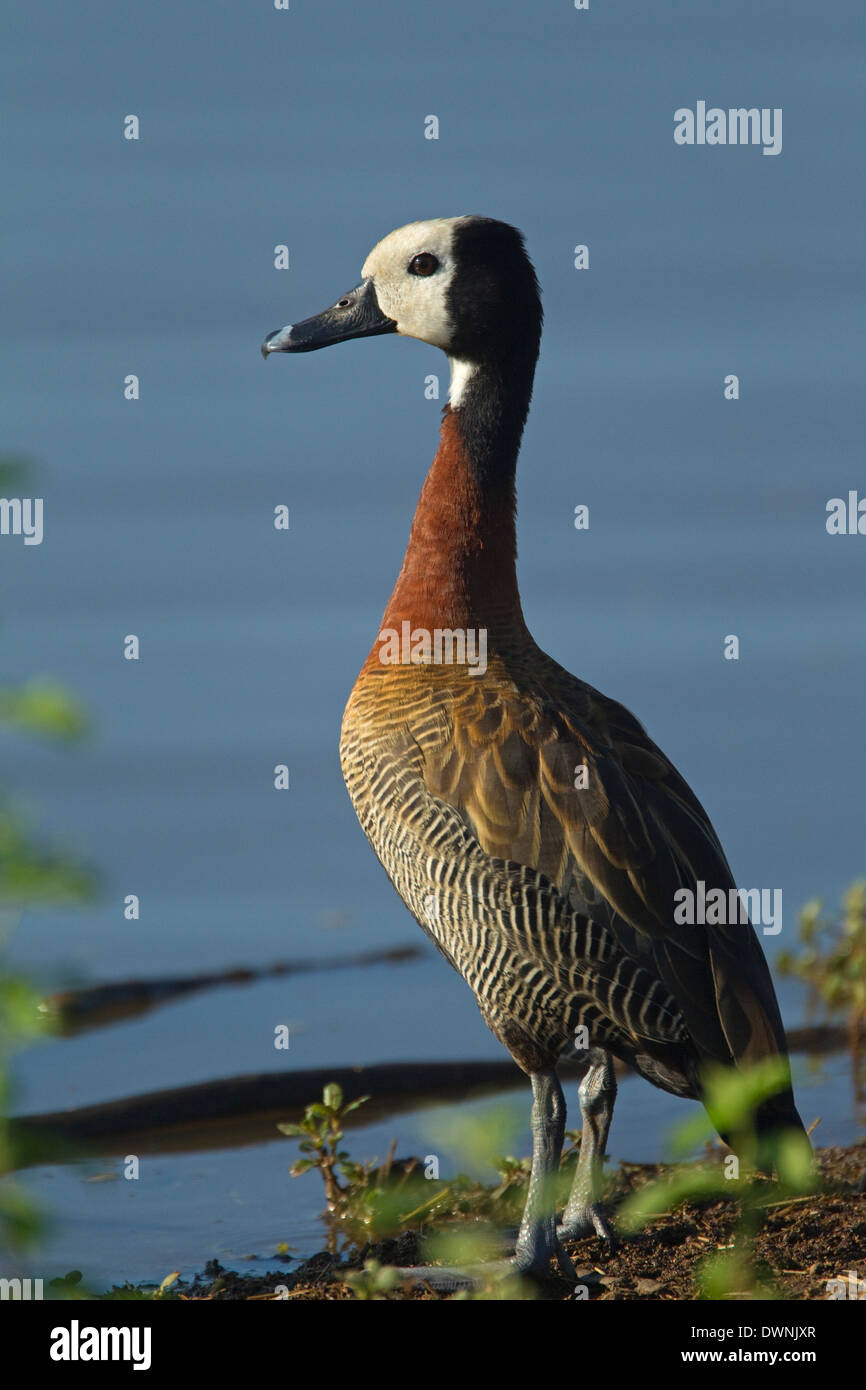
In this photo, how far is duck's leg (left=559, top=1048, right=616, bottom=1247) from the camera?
15.4ft

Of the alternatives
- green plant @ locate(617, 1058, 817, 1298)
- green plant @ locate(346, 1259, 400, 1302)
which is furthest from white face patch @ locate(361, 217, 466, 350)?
green plant @ locate(346, 1259, 400, 1302)

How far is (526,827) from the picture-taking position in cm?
440

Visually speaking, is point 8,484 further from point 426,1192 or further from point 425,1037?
point 425,1037

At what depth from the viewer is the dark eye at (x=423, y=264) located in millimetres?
5137

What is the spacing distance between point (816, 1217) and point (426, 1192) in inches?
45.8

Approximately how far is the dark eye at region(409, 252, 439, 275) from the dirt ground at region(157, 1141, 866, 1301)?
284cm

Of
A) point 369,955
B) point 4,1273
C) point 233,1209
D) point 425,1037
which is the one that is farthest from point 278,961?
point 4,1273

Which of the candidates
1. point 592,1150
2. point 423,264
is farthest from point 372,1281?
point 423,264

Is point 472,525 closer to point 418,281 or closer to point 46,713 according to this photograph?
point 418,281

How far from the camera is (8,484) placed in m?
2.91

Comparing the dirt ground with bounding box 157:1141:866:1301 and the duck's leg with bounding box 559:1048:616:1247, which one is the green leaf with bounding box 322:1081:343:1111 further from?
the duck's leg with bounding box 559:1048:616:1247

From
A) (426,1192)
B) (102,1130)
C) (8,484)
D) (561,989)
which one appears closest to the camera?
(8,484)

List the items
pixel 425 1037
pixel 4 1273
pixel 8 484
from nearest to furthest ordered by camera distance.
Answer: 1. pixel 8 484
2. pixel 4 1273
3. pixel 425 1037

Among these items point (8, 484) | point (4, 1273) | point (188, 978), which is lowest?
point (4, 1273)
